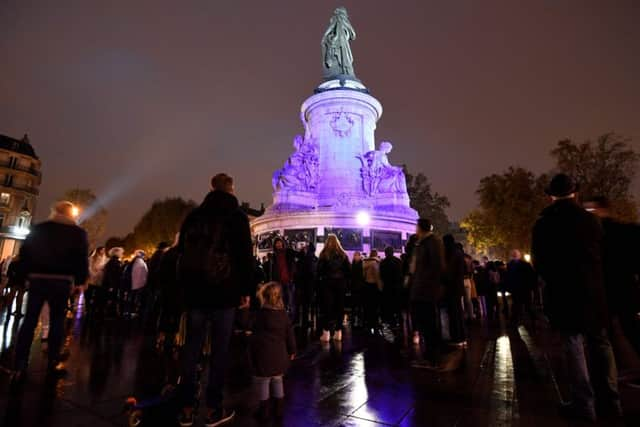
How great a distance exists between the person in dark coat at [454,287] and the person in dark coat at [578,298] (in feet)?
8.78

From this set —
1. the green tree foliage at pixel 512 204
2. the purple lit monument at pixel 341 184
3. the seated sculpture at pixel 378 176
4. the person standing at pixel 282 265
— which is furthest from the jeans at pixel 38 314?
the green tree foliage at pixel 512 204

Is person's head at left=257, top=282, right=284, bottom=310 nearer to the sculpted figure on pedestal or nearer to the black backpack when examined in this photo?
the black backpack

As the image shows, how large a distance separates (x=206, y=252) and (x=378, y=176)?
17.4 meters

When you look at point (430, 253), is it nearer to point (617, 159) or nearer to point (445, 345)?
point (445, 345)

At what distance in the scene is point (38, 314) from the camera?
14.1ft

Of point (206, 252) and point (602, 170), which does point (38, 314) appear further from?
point (602, 170)

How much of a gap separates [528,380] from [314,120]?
18975mm

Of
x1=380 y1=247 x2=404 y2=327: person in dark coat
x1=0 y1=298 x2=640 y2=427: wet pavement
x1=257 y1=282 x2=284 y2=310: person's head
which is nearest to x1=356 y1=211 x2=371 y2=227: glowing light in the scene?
x1=380 y1=247 x2=404 y2=327: person in dark coat

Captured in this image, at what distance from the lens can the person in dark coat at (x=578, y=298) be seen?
137 inches

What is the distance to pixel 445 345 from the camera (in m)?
6.90

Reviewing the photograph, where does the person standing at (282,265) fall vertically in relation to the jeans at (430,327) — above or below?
above

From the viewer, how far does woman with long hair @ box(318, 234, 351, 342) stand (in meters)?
7.41

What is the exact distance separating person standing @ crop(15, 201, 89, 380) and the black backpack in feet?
6.86

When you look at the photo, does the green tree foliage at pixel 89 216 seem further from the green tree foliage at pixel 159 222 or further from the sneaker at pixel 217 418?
the sneaker at pixel 217 418
